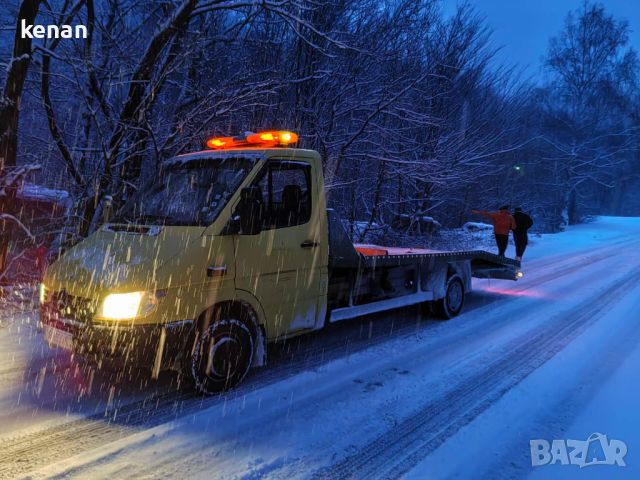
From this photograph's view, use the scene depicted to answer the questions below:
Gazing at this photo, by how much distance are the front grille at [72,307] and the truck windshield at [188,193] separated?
89 cm

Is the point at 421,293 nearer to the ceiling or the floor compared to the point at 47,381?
nearer to the ceiling

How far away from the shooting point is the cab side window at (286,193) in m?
4.27

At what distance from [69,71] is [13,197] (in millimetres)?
3096

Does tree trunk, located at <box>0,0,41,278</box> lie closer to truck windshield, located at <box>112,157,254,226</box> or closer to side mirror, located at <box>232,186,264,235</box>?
truck windshield, located at <box>112,157,254,226</box>

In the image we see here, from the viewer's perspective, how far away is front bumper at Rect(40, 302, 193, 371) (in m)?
3.41

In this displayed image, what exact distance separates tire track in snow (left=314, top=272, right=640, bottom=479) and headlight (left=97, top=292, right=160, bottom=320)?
1747mm

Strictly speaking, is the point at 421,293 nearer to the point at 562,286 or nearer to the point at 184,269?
the point at 184,269

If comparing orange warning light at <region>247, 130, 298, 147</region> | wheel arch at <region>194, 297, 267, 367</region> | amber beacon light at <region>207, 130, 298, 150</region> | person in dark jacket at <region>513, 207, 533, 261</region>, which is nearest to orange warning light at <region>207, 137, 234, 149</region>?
amber beacon light at <region>207, 130, 298, 150</region>

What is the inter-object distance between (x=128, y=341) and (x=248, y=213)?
4.44 feet

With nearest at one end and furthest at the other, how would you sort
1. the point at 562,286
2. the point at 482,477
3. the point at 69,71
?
the point at 482,477, the point at 69,71, the point at 562,286

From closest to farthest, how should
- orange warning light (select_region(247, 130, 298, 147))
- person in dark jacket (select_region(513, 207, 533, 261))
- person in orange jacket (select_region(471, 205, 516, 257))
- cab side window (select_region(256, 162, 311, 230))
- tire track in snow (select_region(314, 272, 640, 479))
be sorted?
tire track in snow (select_region(314, 272, 640, 479)) < cab side window (select_region(256, 162, 311, 230)) < orange warning light (select_region(247, 130, 298, 147)) < person in orange jacket (select_region(471, 205, 516, 257)) < person in dark jacket (select_region(513, 207, 533, 261))

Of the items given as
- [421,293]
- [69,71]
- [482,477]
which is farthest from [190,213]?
[69,71]

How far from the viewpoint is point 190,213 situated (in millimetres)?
4035

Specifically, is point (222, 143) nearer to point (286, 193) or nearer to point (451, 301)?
point (286, 193)
